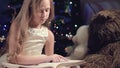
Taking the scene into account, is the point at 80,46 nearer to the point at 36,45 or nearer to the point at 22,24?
the point at 36,45

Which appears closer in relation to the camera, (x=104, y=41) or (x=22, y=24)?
(x=22, y=24)

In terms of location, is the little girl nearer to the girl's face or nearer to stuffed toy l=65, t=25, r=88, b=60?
the girl's face

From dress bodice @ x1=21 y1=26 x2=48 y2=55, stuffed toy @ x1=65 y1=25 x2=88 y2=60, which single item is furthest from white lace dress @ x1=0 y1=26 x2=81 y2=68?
stuffed toy @ x1=65 y1=25 x2=88 y2=60

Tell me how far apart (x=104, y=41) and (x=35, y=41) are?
400mm

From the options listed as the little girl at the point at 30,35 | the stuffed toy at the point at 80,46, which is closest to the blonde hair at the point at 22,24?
the little girl at the point at 30,35

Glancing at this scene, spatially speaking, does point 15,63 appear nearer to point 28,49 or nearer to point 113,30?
point 28,49

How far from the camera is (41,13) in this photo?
1354 mm

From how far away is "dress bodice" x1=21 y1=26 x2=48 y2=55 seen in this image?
135cm

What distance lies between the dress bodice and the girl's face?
0.04 m

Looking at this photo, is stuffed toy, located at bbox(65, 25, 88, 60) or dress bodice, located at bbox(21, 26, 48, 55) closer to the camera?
dress bodice, located at bbox(21, 26, 48, 55)

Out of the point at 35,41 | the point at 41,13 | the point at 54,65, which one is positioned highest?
the point at 41,13

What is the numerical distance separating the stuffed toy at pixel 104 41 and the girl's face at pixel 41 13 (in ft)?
1.04

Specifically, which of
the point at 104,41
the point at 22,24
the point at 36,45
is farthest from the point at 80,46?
the point at 22,24

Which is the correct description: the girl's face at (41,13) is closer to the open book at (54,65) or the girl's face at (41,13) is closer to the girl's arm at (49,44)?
the girl's arm at (49,44)
